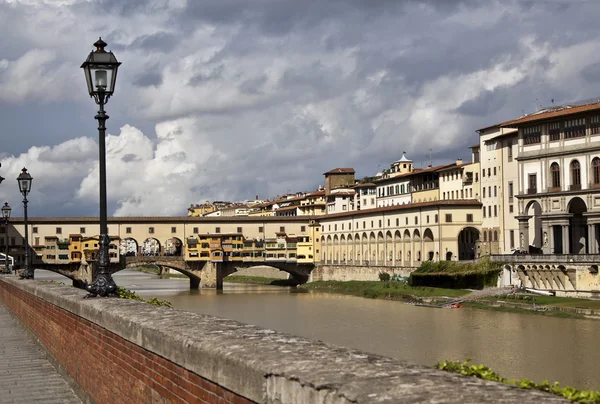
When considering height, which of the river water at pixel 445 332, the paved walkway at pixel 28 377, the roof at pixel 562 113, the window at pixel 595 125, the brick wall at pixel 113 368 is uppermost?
the roof at pixel 562 113

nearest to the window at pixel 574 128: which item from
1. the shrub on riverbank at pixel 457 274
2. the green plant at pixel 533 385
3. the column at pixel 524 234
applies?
the column at pixel 524 234

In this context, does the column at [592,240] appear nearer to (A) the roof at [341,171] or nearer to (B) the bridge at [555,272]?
(B) the bridge at [555,272]

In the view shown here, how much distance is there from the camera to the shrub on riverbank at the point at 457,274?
2456 inches

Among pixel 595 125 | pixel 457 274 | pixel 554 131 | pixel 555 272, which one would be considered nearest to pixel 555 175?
pixel 554 131

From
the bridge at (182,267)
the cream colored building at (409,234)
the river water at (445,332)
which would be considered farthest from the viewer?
the bridge at (182,267)

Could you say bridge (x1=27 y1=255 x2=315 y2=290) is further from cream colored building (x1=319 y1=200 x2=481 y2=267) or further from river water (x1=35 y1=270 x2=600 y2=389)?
river water (x1=35 y1=270 x2=600 y2=389)

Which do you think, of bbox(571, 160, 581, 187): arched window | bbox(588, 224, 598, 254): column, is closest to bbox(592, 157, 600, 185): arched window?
bbox(571, 160, 581, 187): arched window

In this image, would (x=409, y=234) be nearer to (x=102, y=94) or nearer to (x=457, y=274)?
(x=457, y=274)

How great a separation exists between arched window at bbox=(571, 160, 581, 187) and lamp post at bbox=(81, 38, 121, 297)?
50.8 m

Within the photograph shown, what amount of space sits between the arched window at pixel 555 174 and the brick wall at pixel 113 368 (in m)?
50.2

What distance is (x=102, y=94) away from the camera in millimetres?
11461

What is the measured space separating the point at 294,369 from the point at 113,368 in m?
4.10

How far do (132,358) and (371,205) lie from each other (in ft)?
323

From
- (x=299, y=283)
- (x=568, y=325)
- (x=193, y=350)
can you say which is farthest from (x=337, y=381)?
(x=299, y=283)
